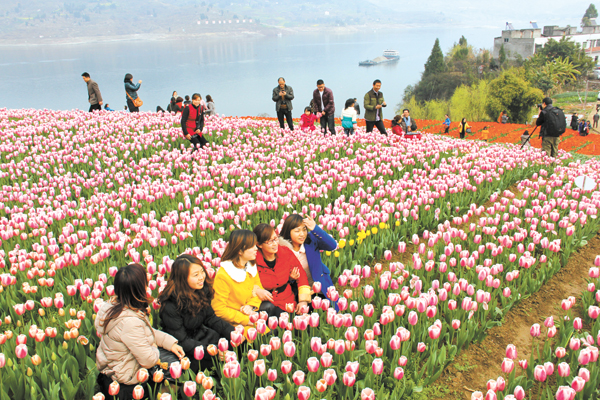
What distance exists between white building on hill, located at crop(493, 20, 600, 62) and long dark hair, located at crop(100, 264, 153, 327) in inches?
4050

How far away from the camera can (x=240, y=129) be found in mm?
13820

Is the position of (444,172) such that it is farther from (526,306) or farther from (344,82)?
(344,82)

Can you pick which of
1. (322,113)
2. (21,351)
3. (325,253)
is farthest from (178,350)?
(322,113)

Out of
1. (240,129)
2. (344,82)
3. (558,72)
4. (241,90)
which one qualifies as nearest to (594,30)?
(558,72)

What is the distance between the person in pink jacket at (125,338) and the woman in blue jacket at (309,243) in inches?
67.6

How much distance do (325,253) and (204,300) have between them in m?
1.98

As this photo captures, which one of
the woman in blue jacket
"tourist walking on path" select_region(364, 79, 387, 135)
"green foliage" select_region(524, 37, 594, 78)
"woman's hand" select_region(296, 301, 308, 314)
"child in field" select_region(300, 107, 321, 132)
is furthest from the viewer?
"green foliage" select_region(524, 37, 594, 78)

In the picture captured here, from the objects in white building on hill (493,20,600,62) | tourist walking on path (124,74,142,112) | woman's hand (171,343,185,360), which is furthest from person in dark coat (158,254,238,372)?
white building on hill (493,20,600,62)

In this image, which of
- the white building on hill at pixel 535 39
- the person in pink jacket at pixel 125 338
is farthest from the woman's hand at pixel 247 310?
the white building on hill at pixel 535 39

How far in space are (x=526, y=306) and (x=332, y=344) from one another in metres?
2.82

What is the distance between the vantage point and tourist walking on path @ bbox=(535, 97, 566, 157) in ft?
34.0

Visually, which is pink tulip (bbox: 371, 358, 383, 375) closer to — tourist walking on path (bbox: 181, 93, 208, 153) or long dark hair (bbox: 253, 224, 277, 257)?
long dark hair (bbox: 253, 224, 277, 257)

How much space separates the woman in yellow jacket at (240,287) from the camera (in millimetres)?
4141

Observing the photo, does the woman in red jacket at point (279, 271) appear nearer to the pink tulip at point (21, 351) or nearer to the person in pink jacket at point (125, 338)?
the person in pink jacket at point (125, 338)
